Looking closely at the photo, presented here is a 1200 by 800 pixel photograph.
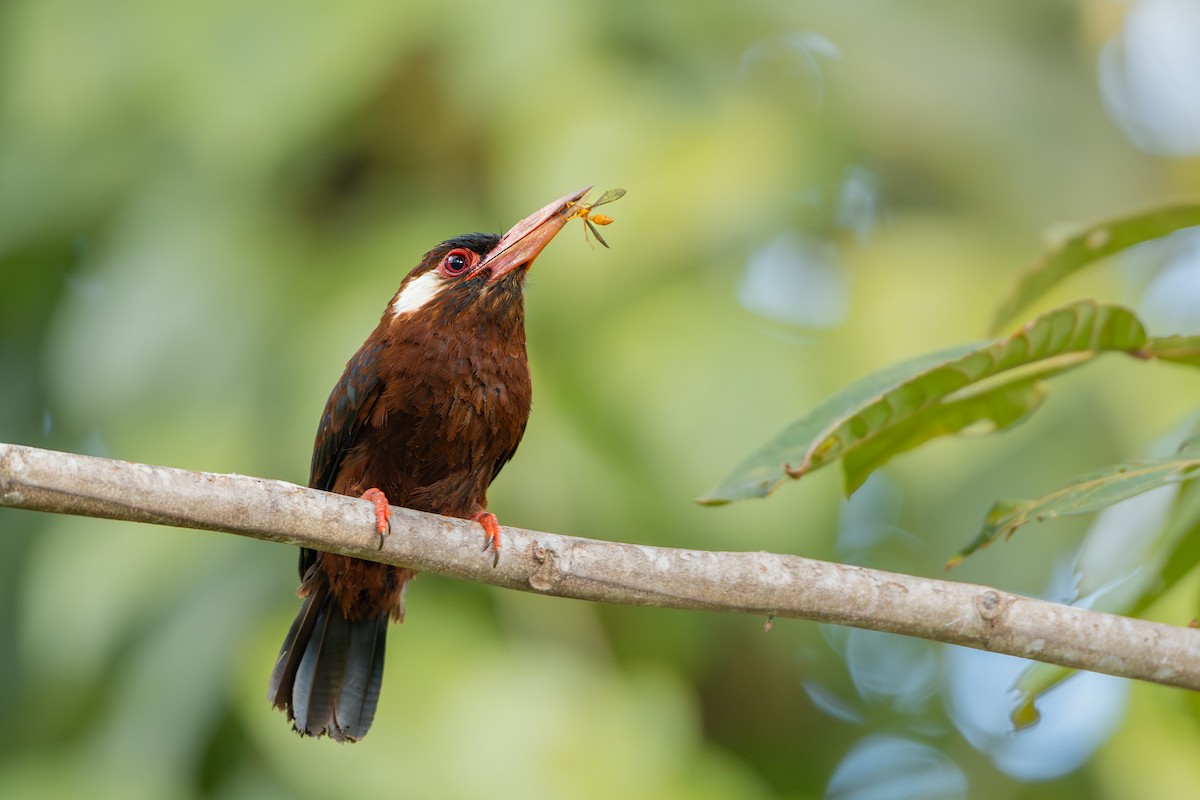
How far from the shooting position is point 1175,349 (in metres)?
2.13

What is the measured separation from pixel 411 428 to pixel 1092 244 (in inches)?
54.7

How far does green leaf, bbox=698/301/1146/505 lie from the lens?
2.04 meters

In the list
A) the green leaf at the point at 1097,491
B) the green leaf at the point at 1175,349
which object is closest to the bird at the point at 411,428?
the green leaf at the point at 1097,491

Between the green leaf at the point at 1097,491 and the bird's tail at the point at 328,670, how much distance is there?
4.84 feet

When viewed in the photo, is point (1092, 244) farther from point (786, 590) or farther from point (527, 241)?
point (527, 241)

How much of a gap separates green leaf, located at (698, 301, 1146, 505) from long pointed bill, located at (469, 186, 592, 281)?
34.3 inches

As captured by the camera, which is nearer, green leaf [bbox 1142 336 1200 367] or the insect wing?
green leaf [bbox 1142 336 1200 367]

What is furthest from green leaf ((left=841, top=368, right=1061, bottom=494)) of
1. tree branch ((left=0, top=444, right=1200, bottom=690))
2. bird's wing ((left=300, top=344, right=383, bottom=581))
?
bird's wing ((left=300, top=344, right=383, bottom=581))

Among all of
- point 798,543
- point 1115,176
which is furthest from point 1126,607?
point 1115,176

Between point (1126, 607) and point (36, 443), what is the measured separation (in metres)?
3.40

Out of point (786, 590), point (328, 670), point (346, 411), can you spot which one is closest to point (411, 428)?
point (346, 411)

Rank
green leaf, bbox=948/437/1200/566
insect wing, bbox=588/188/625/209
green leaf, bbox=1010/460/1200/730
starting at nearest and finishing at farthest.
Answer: green leaf, bbox=948/437/1200/566 → green leaf, bbox=1010/460/1200/730 → insect wing, bbox=588/188/625/209

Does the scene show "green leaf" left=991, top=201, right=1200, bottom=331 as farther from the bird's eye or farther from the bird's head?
the bird's eye

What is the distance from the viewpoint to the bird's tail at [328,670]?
2.94 m
